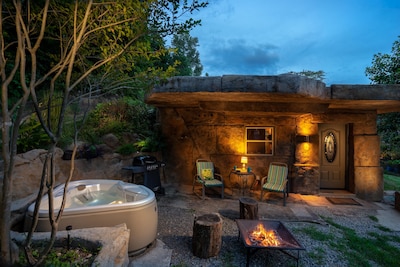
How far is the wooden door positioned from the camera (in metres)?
6.61

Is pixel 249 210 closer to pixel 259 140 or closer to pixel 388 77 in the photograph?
pixel 259 140

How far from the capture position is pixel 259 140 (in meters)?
6.25

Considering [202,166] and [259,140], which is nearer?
[202,166]

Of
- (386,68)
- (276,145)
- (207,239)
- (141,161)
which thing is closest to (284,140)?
(276,145)

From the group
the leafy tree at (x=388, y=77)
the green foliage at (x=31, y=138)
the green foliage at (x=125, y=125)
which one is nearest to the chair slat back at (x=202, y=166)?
the green foliage at (x=125, y=125)

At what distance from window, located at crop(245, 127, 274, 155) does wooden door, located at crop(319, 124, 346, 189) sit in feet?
6.13

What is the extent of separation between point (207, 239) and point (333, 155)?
223 inches

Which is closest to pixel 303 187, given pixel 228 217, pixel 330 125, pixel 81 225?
pixel 330 125

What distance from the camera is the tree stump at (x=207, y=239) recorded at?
9.28 feet

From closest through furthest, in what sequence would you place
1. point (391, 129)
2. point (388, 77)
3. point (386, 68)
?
point (388, 77)
point (386, 68)
point (391, 129)

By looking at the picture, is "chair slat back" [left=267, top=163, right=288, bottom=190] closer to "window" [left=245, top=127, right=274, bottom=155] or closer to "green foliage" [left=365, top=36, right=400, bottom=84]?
"window" [left=245, top=127, right=274, bottom=155]

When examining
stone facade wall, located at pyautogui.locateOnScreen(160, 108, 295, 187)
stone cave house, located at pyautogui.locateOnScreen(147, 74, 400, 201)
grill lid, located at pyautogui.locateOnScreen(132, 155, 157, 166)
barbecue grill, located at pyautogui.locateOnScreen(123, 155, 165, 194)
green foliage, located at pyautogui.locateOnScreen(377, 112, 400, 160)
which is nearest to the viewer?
barbecue grill, located at pyautogui.locateOnScreen(123, 155, 165, 194)

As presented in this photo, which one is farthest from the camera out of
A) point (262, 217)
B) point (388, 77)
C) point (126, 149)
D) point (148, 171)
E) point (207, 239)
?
point (388, 77)

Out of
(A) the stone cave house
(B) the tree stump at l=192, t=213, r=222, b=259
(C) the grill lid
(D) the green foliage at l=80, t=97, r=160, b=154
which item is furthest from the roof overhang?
→ (B) the tree stump at l=192, t=213, r=222, b=259
